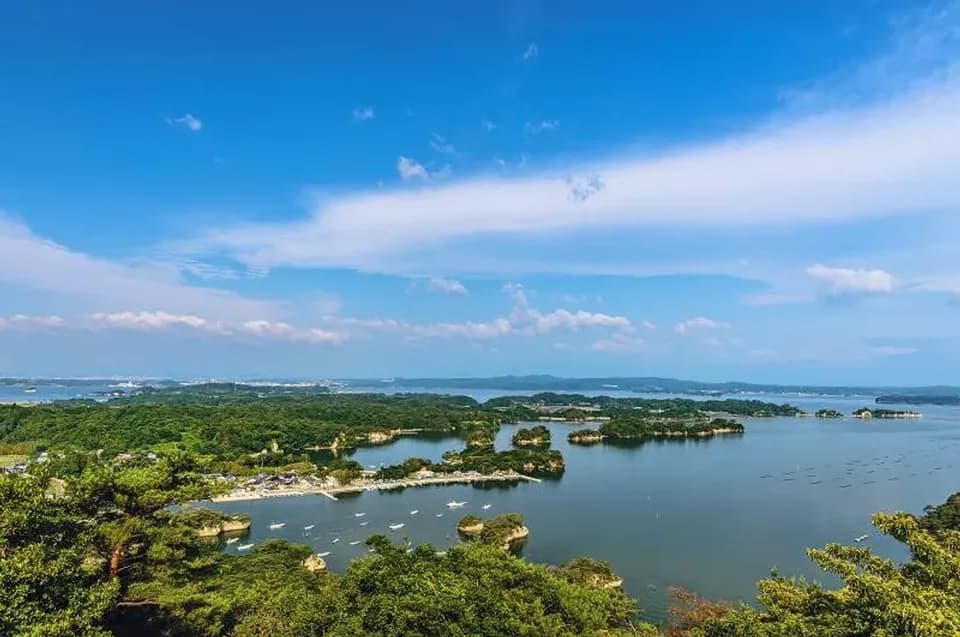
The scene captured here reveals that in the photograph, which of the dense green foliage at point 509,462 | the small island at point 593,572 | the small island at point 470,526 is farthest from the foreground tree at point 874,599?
the dense green foliage at point 509,462

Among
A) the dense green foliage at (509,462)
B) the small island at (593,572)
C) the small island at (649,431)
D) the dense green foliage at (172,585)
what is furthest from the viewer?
the small island at (649,431)

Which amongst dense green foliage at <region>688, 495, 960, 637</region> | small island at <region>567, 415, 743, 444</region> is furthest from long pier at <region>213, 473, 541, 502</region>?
dense green foliage at <region>688, 495, 960, 637</region>

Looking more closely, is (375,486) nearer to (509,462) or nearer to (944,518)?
(509,462)

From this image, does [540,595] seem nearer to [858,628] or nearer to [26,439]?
[858,628]

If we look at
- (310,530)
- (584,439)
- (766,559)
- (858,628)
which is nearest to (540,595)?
Answer: (858,628)

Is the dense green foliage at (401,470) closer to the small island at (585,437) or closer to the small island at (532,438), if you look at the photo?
the small island at (532,438)

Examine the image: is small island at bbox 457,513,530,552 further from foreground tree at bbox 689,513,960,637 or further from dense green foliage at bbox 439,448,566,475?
foreground tree at bbox 689,513,960,637
